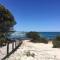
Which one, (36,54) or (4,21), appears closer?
(36,54)

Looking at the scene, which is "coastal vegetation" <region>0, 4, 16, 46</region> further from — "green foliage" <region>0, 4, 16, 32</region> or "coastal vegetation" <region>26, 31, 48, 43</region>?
"coastal vegetation" <region>26, 31, 48, 43</region>

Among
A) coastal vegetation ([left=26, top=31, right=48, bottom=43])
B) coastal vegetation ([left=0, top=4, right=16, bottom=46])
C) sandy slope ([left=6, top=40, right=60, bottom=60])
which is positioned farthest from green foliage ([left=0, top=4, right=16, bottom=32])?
coastal vegetation ([left=26, top=31, right=48, bottom=43])

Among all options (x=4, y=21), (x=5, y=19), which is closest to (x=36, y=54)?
(x=4, y=21)

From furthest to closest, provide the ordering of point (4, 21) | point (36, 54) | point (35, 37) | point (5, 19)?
point (35, 37) → point (5, 19) → point (4, 21) → point (36, 54)

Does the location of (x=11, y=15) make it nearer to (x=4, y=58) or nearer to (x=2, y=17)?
(x=2, y=17)

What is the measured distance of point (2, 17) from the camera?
1989cm

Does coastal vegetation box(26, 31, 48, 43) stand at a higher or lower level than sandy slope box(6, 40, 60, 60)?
higher

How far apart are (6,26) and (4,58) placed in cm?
1040

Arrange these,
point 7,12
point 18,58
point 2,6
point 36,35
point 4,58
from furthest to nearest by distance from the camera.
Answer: point 36,35 → point 7,12 → point 2,6 → point 18,58 → point 4,58

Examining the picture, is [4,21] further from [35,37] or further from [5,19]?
[35,37]

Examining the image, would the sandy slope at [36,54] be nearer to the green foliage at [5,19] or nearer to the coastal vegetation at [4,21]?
the coastal vegetation at [4,21]

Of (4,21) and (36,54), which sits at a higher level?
(4,21)

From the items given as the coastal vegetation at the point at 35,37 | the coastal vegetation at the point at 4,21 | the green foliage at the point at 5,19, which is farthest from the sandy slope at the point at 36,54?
the coastal vegetation at the point at 35,37

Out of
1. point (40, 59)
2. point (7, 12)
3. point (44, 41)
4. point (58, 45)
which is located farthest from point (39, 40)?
point (40, 59)
